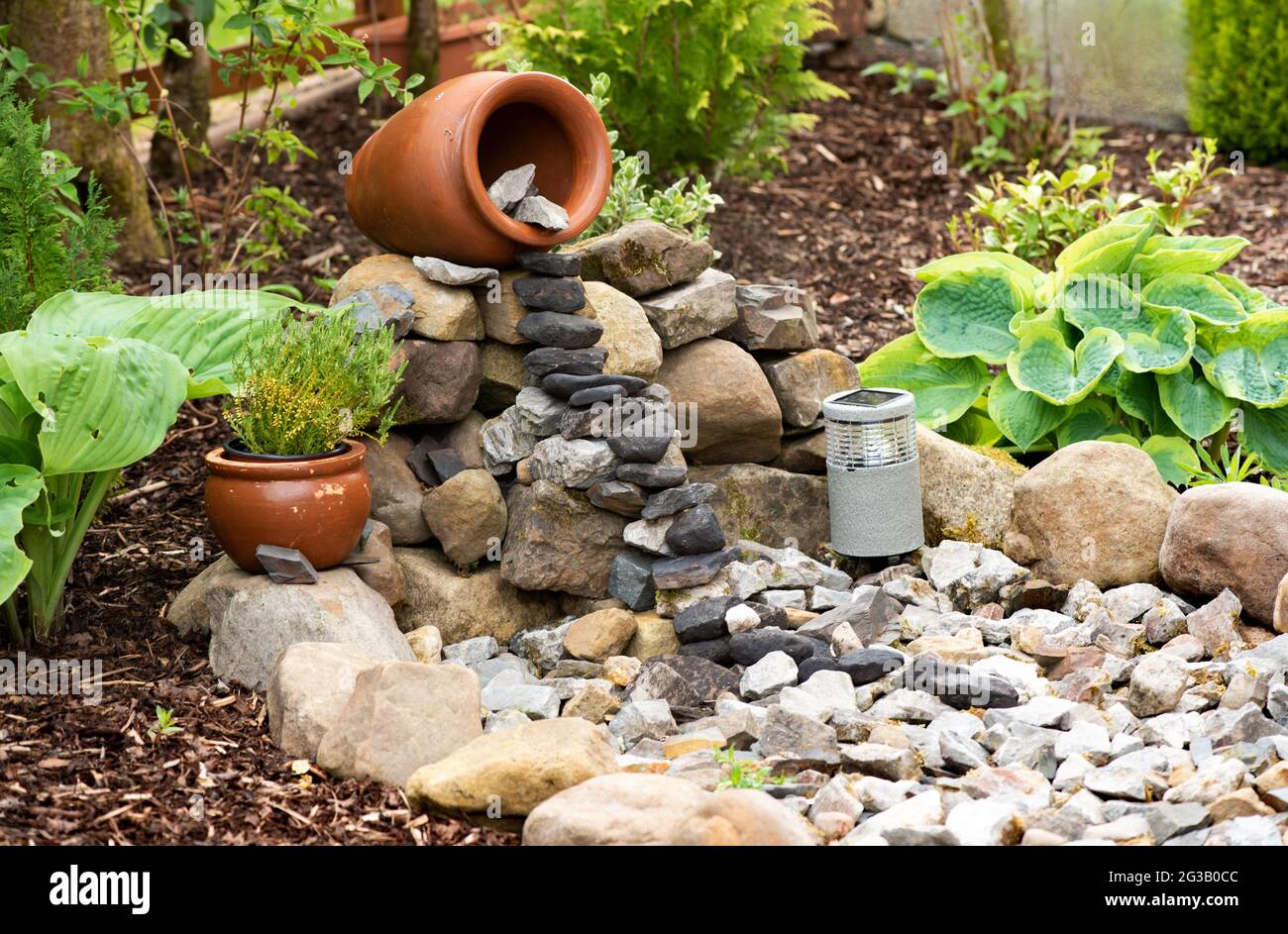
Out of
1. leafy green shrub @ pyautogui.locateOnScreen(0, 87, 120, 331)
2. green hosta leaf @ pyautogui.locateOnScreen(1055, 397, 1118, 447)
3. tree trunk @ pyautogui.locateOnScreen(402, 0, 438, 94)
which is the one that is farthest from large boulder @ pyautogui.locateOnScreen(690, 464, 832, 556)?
tree trunk @ pyautogui.locateOnScreen(402, 0, 438, 94)

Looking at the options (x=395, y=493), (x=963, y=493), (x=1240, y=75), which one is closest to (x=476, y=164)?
(x=395, y=493)

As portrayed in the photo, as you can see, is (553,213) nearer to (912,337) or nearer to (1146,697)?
(912,337)

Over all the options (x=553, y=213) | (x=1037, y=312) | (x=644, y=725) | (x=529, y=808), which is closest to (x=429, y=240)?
(x=553, y=213)

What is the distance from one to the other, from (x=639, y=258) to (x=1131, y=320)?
6.01 ft

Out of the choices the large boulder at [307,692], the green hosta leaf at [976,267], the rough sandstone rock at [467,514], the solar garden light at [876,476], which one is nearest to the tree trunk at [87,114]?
the rough sandstone rock at [467,514]

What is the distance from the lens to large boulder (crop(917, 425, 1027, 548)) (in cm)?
471

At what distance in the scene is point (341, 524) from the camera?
389cm

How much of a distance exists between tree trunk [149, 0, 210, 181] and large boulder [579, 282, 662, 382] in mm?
3193

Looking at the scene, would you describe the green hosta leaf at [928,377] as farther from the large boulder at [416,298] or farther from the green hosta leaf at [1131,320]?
the large boulder at [416,298]

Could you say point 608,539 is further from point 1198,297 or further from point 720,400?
point 1198,297

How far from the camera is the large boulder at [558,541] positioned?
4316 millimetres

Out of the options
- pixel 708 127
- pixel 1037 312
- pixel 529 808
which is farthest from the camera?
pixel 708 127

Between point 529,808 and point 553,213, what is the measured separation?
2086 mm

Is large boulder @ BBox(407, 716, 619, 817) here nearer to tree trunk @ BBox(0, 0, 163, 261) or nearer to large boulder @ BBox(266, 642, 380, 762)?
large boulder @ BBox(266, 642, 380, 762)
